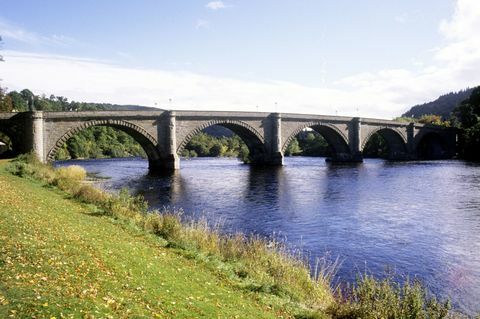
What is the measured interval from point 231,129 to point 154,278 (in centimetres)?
7568

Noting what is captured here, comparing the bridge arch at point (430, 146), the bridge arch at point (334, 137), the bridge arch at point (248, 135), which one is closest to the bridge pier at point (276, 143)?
the bridge arch at point (248, 135)

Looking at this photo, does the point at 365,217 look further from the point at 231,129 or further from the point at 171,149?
the point at 231,129

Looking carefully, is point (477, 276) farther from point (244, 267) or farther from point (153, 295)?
point (153, 295)

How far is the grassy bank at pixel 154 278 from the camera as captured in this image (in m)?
9.66

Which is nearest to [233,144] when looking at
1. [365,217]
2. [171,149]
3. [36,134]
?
[171,149]

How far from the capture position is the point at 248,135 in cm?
8631

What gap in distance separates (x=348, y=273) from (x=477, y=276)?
5.67 m

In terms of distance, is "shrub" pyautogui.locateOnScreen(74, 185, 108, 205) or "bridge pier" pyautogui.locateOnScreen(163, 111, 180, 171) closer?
"shrub" pyautogui.locateOnScreen(74, 185, 108, 205)

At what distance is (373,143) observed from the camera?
136500mm

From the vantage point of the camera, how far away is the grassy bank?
9664 mm

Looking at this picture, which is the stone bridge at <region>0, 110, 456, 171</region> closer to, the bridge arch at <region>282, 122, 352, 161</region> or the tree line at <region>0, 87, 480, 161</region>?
the bridge arch at <region>282, 122, 352, 161</region>

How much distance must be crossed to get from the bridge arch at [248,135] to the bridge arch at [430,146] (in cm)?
5848

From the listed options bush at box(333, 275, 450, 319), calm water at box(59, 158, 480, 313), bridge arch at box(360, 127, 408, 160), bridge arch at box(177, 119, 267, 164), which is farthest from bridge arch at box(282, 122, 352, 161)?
bush at box(333, 275, 450, 319)

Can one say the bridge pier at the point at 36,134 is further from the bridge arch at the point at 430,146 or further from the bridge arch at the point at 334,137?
the bridge arch at the point at 430,146
